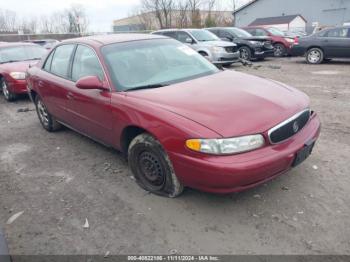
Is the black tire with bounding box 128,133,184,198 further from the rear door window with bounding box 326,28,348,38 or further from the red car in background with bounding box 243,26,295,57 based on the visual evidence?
the red car in background with bounding box 243,26,295,57

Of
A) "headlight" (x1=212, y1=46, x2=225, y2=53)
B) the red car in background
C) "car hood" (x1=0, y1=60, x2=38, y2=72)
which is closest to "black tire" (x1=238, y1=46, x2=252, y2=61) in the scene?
the red car in background

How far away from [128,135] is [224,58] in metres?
9.64

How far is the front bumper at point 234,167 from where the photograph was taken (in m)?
2.72

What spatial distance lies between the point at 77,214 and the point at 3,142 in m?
3.06

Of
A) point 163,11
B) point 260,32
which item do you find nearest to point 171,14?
point 163,11

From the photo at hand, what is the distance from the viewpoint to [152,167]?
11.2 ft

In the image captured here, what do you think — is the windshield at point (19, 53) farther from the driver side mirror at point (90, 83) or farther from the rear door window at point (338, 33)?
the rear door window at point (338, 33)

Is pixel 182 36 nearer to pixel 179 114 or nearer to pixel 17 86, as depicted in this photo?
pixel 17 86

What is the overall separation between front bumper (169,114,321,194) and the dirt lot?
0.40 meters

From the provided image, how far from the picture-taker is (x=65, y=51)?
191 inches

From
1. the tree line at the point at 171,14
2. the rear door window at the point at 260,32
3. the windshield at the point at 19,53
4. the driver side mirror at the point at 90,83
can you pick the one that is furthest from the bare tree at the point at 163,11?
the driver side mirror at the point at 90,83

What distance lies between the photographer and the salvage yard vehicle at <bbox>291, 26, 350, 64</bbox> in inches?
497

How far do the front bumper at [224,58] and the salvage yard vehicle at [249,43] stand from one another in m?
2.37

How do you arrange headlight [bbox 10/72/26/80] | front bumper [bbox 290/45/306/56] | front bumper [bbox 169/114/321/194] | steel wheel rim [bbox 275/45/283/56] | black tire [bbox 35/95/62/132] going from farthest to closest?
steel wheel rim [bbox 275/45/283/56], front bumper [bbox 290/45/306/56], headlight [bbox 10/72/26/80], black tire [bbox 35/95/62/132], front bumper [bbox 169/114/321/194]
